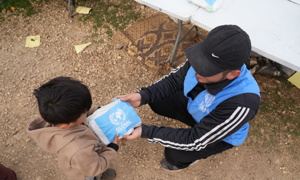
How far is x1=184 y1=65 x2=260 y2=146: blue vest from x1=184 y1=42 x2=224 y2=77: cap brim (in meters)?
0.23

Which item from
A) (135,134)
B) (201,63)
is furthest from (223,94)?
(135,134)

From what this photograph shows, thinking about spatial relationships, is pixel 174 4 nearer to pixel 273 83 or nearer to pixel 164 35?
pixel 164 35

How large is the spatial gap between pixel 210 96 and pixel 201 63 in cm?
37

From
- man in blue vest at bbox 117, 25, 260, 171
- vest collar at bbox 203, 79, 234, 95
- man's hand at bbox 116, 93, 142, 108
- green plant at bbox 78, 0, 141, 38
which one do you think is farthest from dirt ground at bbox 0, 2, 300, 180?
vest collar at bbox 203, 79, 234, 95

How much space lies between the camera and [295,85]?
326cm

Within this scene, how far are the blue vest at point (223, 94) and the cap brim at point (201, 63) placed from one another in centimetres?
23

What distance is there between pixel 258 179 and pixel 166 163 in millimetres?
1022

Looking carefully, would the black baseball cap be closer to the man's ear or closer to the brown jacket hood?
the man's ear

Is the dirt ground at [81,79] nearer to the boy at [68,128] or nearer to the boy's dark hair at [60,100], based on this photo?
the boy at [68,128]

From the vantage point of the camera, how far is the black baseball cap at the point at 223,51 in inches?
55.0

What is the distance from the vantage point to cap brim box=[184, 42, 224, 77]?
59.5 inches

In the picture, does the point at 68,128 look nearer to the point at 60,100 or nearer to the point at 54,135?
the point at 54,135

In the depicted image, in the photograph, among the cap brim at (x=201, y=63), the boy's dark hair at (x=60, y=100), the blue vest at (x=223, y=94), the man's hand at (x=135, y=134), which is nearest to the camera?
the boy's dark hair at (x=60, y=100)

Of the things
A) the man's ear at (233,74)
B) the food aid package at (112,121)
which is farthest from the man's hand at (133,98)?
the man's ear at (233,74)
